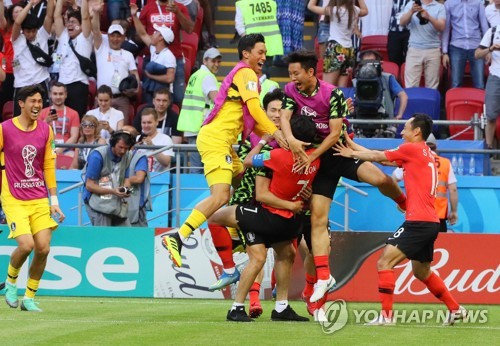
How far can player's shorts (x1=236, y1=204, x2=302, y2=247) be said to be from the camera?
42.4 feet

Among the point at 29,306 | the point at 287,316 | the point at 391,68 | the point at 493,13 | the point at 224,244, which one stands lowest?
the point at 29,306

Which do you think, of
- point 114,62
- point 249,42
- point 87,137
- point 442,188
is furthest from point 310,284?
point 114,62

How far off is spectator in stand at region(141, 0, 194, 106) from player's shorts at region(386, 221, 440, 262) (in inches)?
381

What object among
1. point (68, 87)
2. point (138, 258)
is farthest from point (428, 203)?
point (68, 87)

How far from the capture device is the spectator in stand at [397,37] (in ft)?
72.6

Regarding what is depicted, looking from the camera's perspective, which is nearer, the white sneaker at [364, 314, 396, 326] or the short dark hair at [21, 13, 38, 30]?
the white sneaker at [364, 314, 396, 326]

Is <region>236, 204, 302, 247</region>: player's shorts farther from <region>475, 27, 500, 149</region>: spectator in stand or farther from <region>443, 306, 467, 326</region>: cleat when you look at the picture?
<region>475, 27, 500, 149</region>: spectator in stand

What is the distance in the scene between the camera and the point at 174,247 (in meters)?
13.3

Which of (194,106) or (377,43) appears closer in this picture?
(194,106)

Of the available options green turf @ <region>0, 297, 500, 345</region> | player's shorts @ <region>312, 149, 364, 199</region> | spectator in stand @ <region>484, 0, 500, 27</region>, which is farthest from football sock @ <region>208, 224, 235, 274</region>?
spectator in stand @ <region>484, 0, 500, 27</region>

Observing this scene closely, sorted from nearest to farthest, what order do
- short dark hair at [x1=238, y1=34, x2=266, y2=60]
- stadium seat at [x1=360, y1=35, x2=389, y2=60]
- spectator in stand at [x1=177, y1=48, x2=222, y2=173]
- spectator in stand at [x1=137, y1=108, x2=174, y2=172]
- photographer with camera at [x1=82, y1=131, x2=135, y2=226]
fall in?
short dark hair at [x1=238, y1=34, x2=266, y2=60] → photographer with camera at [x1=82, y1=131, x2=135, y2=226] → spectator in stand at [x1=137, y1=108, x2=174, y2=172] → spectator in stand at [x1=177, y1=48, x2=222, y2=173] → stadium seat at [x1=360, y1=35, x2=389, y2=60]

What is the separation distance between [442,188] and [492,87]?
3.07 metres

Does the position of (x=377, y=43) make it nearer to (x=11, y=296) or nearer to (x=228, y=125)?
(x=228, y=125)

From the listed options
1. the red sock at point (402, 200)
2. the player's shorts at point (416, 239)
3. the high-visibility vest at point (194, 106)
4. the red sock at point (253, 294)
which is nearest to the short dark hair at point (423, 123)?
the player's shorts at point (416, 239)
